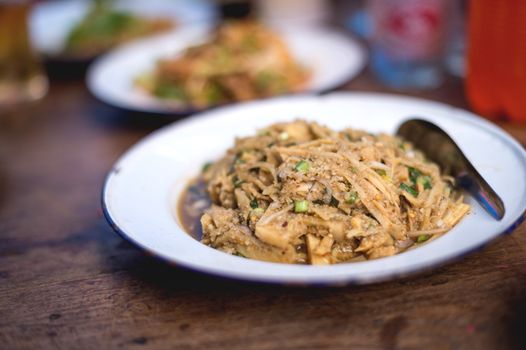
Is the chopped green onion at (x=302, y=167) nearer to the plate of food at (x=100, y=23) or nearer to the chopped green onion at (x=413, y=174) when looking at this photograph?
the chopped green onion at (x=413, y=174)

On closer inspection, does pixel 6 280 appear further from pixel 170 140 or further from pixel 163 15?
pixel 163 15

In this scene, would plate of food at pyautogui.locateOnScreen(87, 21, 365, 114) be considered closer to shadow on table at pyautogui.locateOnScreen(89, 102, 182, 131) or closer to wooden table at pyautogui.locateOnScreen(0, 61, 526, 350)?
shadow on table at pyautogui.locateOnScreen(89, 102, 182, 131)

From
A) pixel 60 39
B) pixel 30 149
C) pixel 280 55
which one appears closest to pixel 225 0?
pixel 60 39

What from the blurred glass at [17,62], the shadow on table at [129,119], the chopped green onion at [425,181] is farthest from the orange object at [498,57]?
the blurred glass at [17,62]

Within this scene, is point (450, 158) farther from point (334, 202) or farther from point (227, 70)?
point (227, 70)

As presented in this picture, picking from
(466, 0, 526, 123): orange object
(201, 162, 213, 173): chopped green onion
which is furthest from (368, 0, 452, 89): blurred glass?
(201, 162, 213, 173): chopped green onion

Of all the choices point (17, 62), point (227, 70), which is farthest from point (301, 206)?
point (17, 62)

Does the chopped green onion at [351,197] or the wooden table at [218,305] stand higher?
the chopped green onion at [351,197]
